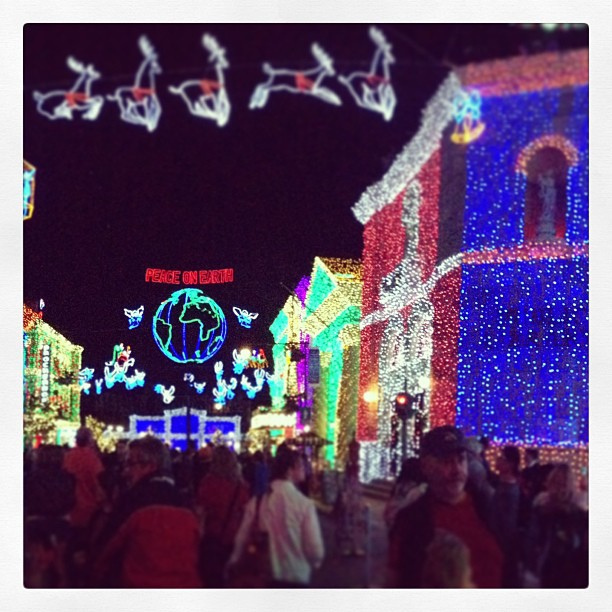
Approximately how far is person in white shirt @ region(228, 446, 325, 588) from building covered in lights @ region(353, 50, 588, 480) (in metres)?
3.11

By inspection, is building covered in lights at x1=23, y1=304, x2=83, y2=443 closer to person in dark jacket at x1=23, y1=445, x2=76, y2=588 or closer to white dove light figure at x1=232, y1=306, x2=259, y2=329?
person in dark jacket at x1=23, y1=445, x2=76, y2=588

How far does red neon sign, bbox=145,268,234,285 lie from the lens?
1090cm

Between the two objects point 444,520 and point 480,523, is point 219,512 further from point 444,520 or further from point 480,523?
point 480,523

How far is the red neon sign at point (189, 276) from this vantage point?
1090 cm

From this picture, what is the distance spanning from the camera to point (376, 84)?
8.23 meters

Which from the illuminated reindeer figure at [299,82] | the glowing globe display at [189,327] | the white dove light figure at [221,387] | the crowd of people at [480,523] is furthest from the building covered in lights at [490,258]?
the white dove light figure at [221,387]

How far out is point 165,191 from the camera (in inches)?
363

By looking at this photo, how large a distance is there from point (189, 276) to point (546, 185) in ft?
13.6

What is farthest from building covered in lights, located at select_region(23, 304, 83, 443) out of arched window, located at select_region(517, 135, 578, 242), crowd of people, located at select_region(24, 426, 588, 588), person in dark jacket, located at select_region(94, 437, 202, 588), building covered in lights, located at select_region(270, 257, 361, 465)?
arched window, located at select_region(517, 135, 578, 242)

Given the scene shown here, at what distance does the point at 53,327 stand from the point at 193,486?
2.98 metres

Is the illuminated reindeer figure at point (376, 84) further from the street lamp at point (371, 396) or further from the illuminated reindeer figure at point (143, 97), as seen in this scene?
the street lamp at point (371, 396)

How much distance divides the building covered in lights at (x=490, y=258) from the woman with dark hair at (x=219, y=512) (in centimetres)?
322

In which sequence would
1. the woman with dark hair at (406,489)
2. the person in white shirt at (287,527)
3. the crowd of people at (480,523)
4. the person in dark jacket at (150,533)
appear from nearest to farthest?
1. the crowd of people at (480,523)
2. the person in dark jacket at (150,533)
3. the person in white shirt at (287,527)
4. the woman with dark hair at (406,489)

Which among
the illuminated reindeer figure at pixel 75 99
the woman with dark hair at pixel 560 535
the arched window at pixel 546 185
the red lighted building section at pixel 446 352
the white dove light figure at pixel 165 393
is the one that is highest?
the illuminated reindeer figure at pixel 75 99
